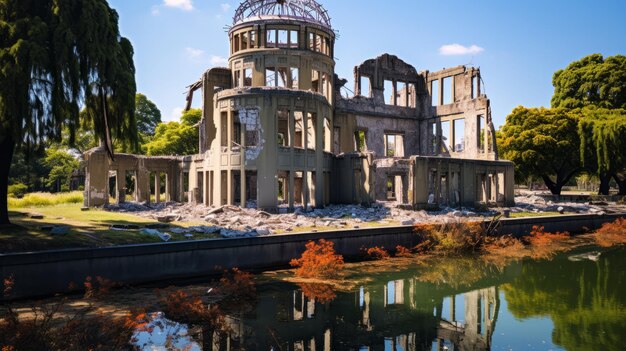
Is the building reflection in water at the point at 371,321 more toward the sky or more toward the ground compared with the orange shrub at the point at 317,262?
more toward the ground

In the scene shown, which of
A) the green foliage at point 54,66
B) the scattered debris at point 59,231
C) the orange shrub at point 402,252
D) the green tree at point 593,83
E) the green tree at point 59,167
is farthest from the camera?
the green tree at point 59,167

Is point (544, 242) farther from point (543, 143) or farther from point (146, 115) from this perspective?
point (146, 115)

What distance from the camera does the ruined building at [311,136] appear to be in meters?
24.9

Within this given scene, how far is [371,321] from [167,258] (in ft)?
19.8

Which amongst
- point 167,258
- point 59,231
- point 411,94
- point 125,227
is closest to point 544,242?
point 167,258

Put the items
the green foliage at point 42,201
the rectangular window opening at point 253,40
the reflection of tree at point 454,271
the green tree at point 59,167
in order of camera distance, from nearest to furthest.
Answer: the reflection of tree at point 454,271 → the green foliage at point 42,201 → the rectangular window opening at point 253,40 → the green tree at point 59,167

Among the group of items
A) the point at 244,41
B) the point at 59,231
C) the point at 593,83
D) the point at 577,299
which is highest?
the point at 244,41

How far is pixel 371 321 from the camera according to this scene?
11.0 meters

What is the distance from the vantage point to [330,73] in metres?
33.8

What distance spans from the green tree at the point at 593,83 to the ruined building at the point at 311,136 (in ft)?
44.4

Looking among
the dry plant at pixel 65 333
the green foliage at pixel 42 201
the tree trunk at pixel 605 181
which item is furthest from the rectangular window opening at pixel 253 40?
the tree trunk at pixel 605 181

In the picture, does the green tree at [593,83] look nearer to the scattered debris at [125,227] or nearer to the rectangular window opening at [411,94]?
the rectangular window opening at [411,94]

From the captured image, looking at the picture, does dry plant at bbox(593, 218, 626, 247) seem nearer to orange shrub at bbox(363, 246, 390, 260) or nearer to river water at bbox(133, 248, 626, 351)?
river water at bbox(133, 248, 626, 351)

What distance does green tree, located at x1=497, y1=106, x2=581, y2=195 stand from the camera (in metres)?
37.8
